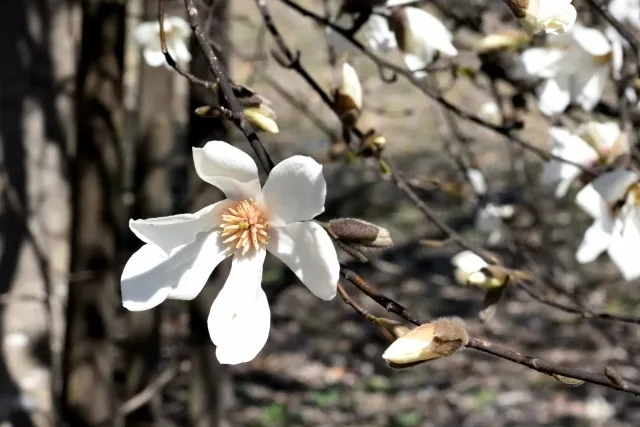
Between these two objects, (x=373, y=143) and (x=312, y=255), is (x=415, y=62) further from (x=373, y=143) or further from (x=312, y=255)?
(x=312, y=255)

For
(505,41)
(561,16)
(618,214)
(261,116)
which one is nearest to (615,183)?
(618,214)

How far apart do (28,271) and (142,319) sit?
19.0 inches

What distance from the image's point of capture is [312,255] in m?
0.68

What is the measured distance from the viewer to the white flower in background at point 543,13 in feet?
2.31

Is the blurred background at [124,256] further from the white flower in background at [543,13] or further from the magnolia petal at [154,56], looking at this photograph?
the white flower in background at [543,13]

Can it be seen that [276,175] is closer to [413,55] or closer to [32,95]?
[413,55]

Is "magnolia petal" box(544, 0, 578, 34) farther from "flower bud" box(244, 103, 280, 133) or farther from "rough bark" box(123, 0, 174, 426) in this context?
"rough bark" box(123, 0, 174, 426)

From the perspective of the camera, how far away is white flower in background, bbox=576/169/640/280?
1.04m

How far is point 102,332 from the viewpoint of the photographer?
1728 mm

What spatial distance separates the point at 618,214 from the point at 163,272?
619 mm

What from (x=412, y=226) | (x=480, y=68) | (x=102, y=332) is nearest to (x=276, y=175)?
(x=480, y=68)

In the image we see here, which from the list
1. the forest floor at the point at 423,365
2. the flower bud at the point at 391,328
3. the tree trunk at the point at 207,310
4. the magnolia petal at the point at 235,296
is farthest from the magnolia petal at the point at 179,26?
the forest floor at the point at 423,365

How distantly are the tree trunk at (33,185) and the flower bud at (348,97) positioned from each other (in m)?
1.02

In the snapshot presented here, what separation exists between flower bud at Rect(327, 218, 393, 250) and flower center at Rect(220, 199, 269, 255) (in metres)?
0.09
